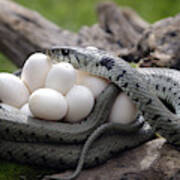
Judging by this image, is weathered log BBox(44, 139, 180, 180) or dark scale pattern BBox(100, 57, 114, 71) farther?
dark scale pattern BBox(100, 57, 114, 71)

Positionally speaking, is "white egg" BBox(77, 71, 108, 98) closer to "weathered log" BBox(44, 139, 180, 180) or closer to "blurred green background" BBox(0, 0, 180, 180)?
"weathered log" BBox(44, 139, 180, 180)

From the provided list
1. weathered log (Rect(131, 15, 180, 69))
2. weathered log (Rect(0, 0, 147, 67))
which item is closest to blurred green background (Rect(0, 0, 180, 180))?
weathered log (Rect(0, 0, 147, 67))

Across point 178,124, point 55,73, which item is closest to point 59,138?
point 55,73

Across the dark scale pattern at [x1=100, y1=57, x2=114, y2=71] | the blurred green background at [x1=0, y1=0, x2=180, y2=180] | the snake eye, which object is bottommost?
the dark scale pattern at [x1=100, y1=57, x2=114, y2=71]

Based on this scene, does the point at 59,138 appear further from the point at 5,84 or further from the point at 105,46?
the point at 105,46

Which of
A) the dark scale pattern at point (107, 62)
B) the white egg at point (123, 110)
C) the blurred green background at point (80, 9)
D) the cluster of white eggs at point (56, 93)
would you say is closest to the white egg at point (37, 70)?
the cluster of white eggs at point (56, 93)

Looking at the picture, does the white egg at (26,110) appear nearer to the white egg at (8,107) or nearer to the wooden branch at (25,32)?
the white egg at (8,107)

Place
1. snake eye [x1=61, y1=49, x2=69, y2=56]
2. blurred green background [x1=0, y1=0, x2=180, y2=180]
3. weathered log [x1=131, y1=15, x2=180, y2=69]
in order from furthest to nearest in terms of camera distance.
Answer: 1. blurred green background [x1=0, y1=0, x2=180, y2=180]
2. weathered log [x1=131, y1=15, x2=180, y2=69]
3. snake eye [x1=61, y1=49, x2=69, y2=56]
